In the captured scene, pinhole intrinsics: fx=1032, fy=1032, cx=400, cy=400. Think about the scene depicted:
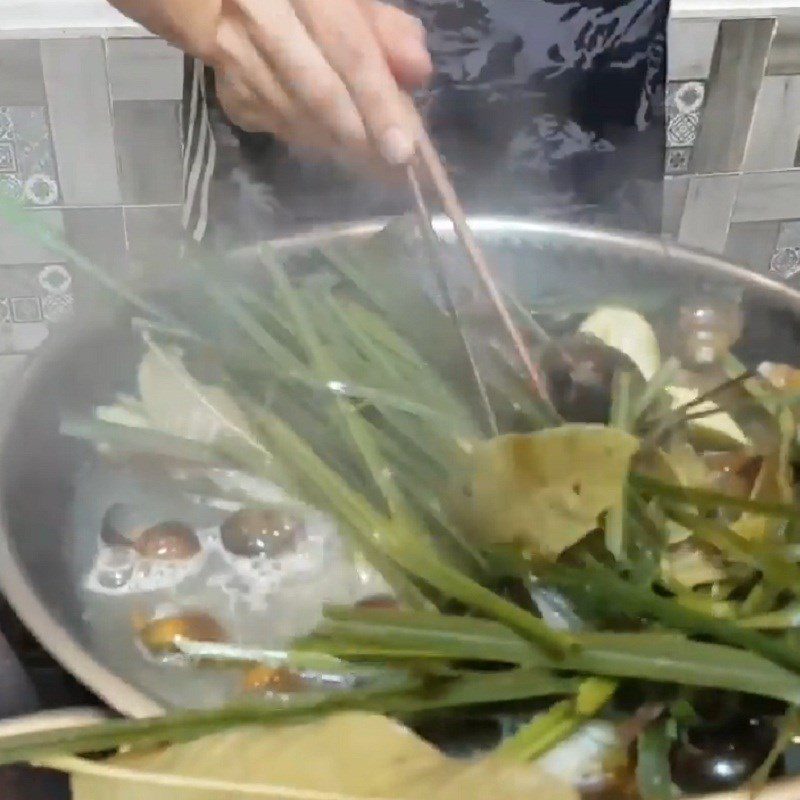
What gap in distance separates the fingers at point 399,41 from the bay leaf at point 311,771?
515 millimetres

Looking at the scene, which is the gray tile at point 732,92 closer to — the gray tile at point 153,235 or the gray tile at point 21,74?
the gray tile at point 153,235

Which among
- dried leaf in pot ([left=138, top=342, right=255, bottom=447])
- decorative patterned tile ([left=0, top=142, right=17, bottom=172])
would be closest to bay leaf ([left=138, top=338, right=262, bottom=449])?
dried leaf in pot ([left=138, top=342, right=255, bottom=447])

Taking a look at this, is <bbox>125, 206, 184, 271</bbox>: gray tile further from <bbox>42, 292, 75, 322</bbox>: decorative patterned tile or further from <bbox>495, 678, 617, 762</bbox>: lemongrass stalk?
<bbox>495, 678, 617, 762</bbox>: lemongrass stalk

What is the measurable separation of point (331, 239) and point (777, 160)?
0.88m

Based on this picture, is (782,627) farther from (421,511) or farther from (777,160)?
(777,160)

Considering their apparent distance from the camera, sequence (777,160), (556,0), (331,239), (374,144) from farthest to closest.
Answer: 1. (777,160)
2. (556,0)
3. (331,239)
4. (374,144)

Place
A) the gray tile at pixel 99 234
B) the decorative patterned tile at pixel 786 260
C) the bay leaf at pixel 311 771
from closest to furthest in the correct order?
the bay leaf at pixel 311 771
the gray tile at pixel 99 234
the decorative patterned tile at pixel 786 260

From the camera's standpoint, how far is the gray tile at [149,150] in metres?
1.31

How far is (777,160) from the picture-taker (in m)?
1.48

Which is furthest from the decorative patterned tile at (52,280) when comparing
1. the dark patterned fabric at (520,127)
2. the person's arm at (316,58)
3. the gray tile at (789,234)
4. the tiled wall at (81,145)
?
the gray tile at (789,234)

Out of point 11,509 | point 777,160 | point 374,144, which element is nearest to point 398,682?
point 11,509

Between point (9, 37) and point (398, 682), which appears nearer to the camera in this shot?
point (398, 682)

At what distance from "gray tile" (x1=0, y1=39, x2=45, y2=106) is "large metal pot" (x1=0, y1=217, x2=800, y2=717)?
0.59m

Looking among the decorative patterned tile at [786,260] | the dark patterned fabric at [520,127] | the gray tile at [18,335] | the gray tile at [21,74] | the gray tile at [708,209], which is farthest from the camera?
the decorative patterned tile at [786,260]
